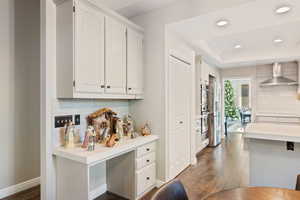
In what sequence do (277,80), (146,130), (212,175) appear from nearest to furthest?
(146,130)
(212,175)
(277,80)

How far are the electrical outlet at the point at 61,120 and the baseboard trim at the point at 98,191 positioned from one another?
40.8 inches

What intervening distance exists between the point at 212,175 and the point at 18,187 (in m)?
2.99

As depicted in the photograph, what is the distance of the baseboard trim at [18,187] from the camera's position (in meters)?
2.36

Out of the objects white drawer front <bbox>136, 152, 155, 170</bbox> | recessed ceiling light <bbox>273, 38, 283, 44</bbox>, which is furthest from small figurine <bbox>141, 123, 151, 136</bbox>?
recessed ceiling light <bbox>273, 38, 283, 44</bbox>

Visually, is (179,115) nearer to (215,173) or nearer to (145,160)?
(145,160)

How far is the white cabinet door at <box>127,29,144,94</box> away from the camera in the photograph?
251 cm

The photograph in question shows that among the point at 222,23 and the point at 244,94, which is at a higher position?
the point at 222,23

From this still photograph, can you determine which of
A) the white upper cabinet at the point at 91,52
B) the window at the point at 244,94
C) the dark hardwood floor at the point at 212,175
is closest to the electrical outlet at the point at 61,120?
the white upper cabinet at the point at 91,52

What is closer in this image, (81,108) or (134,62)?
(81,108)

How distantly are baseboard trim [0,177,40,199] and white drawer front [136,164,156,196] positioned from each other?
1654 millimetres

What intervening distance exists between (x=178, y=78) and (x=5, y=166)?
284cm

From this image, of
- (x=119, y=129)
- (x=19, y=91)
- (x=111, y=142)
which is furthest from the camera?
(x=19, y=91)

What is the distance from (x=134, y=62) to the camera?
2.60 meters

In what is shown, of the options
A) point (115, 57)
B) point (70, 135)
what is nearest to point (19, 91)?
point (70, 135)
